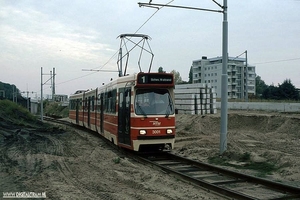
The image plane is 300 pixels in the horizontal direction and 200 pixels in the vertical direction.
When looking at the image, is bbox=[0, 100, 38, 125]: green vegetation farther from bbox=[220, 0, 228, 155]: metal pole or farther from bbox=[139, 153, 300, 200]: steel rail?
bbox=[139, 153, 300, 200]: steel rail

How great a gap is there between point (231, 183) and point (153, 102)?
5245mm

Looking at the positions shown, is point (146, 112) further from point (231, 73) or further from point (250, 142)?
point (231, 73)

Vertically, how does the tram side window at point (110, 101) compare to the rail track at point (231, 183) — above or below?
above

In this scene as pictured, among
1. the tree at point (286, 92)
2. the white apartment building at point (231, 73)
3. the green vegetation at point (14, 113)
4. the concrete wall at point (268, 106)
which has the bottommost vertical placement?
the green vegetation at point (14, 113)

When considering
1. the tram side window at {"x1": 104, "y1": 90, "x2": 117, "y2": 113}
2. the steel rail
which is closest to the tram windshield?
the steel rail

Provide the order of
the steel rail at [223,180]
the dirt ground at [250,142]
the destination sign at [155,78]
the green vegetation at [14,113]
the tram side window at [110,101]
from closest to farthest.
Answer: the steel rail at [223,180]
the dirt ground at [250,142]
the destination sign at [155,78]
the tram side window at [110,101]
the green vegetation at [14,113]

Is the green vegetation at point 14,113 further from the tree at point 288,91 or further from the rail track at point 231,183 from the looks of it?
the tree at point 288,91

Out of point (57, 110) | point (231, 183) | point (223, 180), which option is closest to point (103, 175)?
point (223, 180)

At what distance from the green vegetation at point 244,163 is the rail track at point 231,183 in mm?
1163

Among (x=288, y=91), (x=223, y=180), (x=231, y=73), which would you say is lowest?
(x=223, y=180)

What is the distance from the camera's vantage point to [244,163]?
12328 mm

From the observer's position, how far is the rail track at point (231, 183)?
7.80 m

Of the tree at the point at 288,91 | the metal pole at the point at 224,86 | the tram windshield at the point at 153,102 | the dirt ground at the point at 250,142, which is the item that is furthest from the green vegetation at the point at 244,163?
the tree at the point at 288,91

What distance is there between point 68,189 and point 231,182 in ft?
13.5
